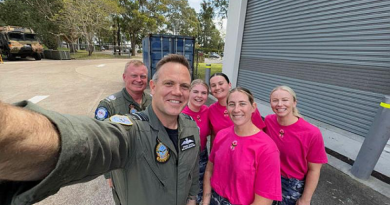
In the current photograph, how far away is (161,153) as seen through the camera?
106 cm

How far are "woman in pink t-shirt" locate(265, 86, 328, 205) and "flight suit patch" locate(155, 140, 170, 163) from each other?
1.17 metres

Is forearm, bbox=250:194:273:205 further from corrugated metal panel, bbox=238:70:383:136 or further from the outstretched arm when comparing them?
corrugated metal panel, bbox=238:70:383:136

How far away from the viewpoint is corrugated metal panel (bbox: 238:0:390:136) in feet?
10.9

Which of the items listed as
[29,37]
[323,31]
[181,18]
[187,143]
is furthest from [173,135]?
[181,18]

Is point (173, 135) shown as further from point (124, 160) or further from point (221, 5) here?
point (221, 5)

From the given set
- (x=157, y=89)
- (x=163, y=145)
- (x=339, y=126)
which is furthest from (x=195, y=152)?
(x=339, y=126)

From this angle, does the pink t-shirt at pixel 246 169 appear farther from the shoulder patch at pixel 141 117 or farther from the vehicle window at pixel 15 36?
the vehicle window at pixel 15 36

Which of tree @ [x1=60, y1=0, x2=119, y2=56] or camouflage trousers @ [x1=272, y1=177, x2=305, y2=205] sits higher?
tree @ [x1=60, y1=0, x2=119, y2=56]

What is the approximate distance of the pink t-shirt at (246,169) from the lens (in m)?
1.20

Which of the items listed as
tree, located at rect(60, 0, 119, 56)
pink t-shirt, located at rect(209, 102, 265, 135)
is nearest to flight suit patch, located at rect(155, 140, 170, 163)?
pink t-shirt, located at rect(209, 102, 265, 135)

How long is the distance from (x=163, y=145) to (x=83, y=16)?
2572cm

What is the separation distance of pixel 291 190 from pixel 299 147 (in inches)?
17.2

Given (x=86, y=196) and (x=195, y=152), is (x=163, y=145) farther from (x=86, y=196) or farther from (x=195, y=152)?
(x=86, y=196)

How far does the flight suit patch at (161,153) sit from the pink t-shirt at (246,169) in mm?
576
